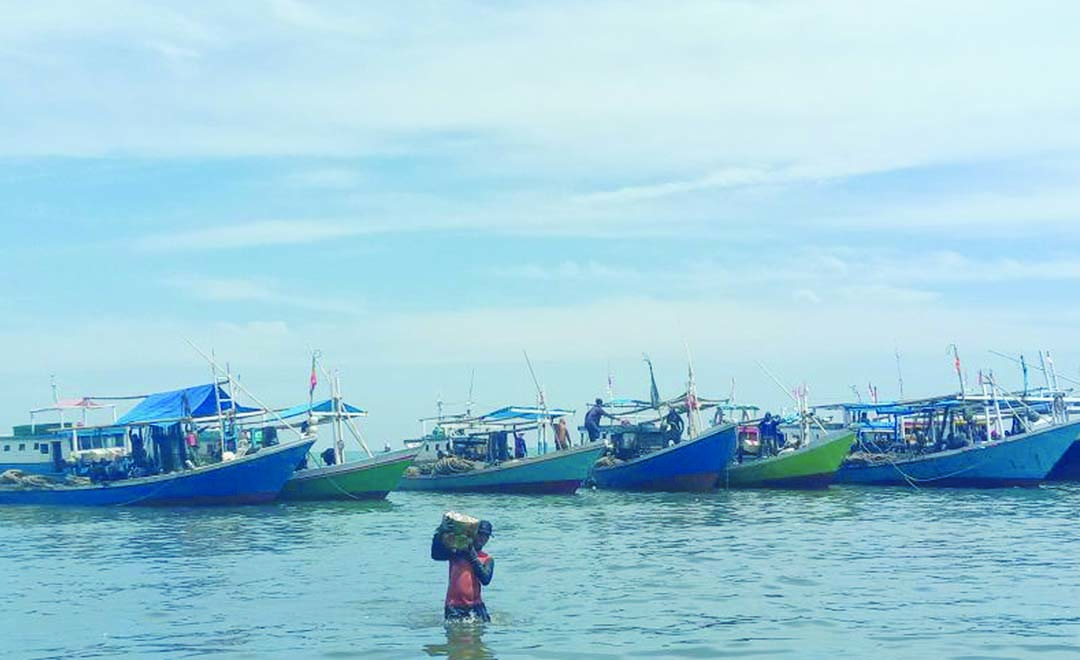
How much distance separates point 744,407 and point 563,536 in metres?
21.4

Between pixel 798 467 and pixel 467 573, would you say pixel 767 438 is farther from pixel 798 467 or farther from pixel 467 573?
pixel 467 573

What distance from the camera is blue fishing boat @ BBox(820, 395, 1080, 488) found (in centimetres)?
4722

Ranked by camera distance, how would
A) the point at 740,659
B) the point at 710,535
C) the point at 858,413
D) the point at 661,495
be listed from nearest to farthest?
1. the point at 740,659
2. the point at 710,535
3. the point at 661,495
4. the point at 858,413

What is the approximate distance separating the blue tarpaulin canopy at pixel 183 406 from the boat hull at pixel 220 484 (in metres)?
1.93

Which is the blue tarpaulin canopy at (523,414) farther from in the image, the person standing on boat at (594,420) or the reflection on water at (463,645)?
the reflection on water at (463,645)

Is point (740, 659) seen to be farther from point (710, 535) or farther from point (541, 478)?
point (541, 478)

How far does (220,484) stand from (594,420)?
13.8 meters

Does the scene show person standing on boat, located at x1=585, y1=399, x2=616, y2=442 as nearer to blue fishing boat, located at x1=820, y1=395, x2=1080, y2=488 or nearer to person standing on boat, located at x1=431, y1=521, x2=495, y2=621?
blue fishing boat, located at x1=820, y1=395, x2=1080, y2=488

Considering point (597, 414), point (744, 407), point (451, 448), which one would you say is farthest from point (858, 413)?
point (451, 448)

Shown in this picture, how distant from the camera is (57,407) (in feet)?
162

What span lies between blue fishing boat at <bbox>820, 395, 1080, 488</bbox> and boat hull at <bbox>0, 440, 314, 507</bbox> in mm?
20347

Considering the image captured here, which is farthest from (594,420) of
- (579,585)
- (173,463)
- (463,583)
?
(463,583)

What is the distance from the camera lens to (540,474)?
156 ft

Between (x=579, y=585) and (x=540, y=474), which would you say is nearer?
(x=579, y=585)
